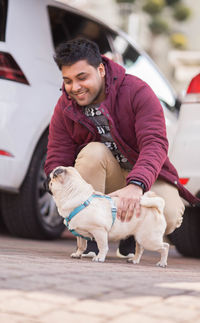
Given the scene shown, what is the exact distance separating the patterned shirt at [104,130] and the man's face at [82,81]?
73mm

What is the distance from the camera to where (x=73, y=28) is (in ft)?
21.7

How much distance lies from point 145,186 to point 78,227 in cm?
43

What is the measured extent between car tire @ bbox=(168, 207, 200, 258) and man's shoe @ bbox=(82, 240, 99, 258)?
44.6 inches

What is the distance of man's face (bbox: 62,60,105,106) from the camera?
4.25m

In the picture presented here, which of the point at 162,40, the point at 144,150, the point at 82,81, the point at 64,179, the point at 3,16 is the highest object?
the point at 162,40

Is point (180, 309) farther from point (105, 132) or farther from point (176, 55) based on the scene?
point (176, 55)

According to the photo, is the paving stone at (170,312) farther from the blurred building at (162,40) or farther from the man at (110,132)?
the blurred building at (162,40)

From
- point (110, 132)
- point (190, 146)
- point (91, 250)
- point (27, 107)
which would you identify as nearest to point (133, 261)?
point (91, 250)

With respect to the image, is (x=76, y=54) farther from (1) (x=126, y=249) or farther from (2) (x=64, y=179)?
(1) (x=126, y=249)

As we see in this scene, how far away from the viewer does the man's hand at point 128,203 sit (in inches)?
157

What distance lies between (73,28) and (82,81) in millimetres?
2453

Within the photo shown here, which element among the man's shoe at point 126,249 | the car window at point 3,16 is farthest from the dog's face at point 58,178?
the car window at point 3,16

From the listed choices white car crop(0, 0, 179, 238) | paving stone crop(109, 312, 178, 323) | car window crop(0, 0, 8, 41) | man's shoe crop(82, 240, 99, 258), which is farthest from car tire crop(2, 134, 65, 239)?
paving stone crop(109, 312, 178, 323)

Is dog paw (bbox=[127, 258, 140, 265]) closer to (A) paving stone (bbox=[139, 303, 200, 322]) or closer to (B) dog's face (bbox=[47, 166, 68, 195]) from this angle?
(B) dog's face (bbox=[47, 166, 68, 195])
